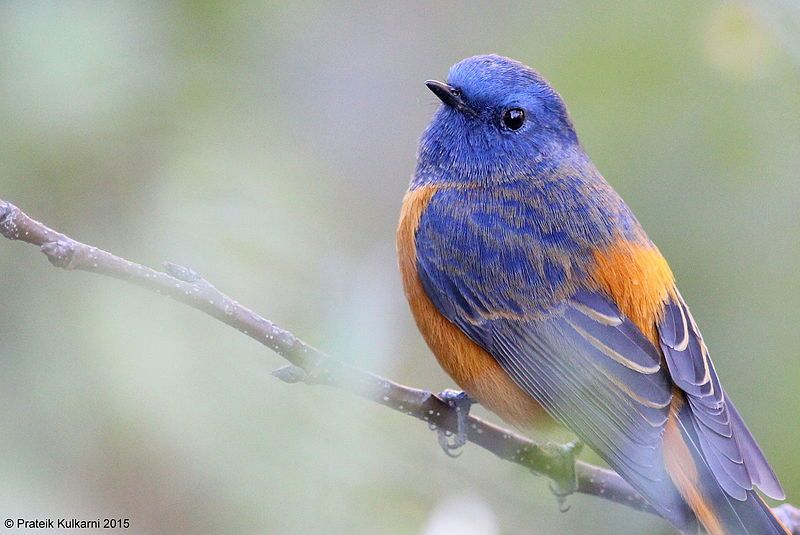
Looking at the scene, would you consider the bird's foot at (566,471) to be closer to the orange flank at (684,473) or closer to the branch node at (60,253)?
the orange flank at (684,473)

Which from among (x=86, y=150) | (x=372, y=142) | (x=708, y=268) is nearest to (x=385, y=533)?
(x=86, y=150)

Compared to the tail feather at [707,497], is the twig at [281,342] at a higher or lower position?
higher

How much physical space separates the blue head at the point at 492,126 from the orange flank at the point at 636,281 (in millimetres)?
594

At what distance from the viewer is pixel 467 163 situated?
14.2 feet

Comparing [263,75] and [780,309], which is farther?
[263,75]

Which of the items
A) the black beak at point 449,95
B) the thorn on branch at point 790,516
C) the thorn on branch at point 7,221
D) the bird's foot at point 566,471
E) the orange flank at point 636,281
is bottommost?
the thorn on branch at point 790,516

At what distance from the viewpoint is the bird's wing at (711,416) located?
3.42 m

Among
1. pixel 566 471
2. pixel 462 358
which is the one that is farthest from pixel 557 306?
pixel 566 471

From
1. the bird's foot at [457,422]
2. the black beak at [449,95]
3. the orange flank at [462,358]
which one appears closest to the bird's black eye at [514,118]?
the black beak at [449,95]

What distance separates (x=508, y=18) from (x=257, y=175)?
8.28ft

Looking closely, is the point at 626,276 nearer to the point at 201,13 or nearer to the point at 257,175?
the point at 257,175

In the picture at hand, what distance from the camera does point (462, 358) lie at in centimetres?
395

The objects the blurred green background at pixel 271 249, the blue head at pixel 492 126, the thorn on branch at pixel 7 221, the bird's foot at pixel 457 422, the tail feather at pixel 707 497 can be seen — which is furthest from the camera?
the blue head at pixel 492 126

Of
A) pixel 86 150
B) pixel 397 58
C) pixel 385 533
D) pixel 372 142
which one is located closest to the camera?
pixel 385 533
